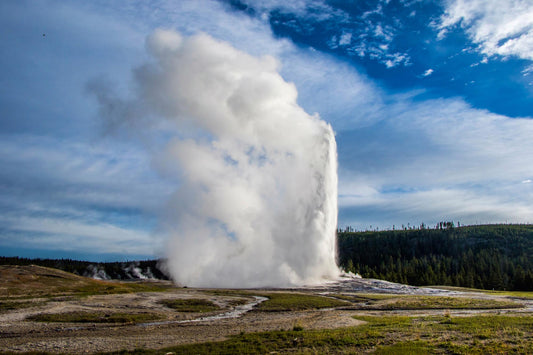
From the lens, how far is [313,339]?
78.1 ft

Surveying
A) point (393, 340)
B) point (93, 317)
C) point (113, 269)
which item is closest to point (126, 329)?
point (93, 317)

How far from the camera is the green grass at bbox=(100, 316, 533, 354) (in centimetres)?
2058

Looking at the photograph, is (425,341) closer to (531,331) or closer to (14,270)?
(531,331)

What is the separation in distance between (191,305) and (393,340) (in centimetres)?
3130

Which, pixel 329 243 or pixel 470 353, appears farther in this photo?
pixel 329 243

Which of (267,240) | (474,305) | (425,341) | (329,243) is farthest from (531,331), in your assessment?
(267,240)

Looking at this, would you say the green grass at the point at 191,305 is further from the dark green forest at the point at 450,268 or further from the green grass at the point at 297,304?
the dark green forest at the point at 450,268

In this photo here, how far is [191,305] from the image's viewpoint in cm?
4781

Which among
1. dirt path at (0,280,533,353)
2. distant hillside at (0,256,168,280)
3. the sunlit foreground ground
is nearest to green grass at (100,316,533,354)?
the sunlit foreground ground

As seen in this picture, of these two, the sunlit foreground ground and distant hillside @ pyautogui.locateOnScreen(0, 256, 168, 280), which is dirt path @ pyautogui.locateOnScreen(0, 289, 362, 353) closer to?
the sunlit foreground ground

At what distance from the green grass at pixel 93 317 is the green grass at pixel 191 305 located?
20.9 ft

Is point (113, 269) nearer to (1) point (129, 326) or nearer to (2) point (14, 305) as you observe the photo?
(2) point (14, 305)

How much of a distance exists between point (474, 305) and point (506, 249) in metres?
169

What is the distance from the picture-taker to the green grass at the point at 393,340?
67.5 ft
